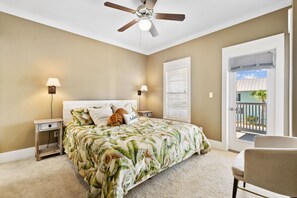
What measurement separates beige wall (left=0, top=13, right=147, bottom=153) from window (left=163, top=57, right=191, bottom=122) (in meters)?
1.76

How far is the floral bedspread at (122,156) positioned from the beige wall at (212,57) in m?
1.15

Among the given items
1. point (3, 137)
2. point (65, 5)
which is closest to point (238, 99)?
point (65, 5)

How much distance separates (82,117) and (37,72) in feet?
4.37

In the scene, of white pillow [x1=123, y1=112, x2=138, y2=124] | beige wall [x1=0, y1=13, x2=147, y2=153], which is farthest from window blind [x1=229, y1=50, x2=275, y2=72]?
beige wall [x1=0, y1=13, x2=147, y2=153]

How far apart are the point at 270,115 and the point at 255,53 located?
1.20 meters

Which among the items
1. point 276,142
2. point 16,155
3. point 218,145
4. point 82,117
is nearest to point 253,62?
point 276,142

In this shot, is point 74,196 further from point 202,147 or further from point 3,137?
point 202,147

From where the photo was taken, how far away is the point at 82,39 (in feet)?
11.5

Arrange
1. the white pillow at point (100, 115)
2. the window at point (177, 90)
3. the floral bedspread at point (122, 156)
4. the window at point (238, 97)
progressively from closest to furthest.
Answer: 1. the floral bedspread at point (122, 156)
2. the white pillow at point (100, 115)
3. the window at point (238, 97)
4. the window at point (177, 90)

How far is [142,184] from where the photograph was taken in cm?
196

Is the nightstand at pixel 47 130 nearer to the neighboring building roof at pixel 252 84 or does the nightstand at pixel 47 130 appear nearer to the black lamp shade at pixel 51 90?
the black lamp shade at pixel 51 90

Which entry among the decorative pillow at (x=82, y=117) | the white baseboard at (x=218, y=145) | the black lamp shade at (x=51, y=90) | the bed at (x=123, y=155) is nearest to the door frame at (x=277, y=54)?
the white baseboard at (x=218, y=145)

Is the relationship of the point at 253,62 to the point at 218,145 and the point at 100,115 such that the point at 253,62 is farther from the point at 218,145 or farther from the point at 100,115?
the point at 100,115

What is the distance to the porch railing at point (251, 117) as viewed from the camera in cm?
274
